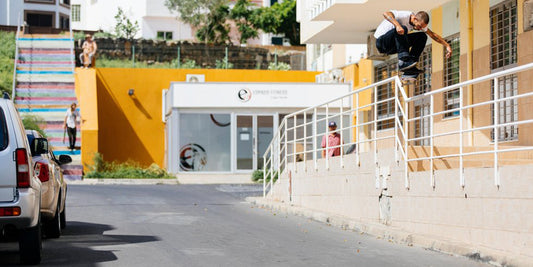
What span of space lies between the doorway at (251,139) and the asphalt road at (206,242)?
14976 millimetres

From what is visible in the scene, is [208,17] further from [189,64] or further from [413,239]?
[413,239]

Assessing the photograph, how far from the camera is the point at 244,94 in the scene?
35.7 metres

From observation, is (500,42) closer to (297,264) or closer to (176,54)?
(297,264)

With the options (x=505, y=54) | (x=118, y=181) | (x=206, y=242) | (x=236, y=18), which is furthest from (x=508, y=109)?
(x=236, y=18)

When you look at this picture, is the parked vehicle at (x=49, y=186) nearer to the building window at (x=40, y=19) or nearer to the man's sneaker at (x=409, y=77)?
the man's sneaker at (x=409, y=77)

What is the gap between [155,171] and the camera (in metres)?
34.7

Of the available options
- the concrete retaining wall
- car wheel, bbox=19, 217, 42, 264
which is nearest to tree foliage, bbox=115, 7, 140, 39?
the concrete retaining wall

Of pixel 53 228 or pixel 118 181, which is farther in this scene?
pixel 118 181

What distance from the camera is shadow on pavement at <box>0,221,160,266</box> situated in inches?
404

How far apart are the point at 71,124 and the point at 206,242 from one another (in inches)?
966

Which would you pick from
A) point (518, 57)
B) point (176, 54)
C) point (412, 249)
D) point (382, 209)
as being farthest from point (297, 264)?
point (176, 54)

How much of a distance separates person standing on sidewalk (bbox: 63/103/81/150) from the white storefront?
3781 millimetres

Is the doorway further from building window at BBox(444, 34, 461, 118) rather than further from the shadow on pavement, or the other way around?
the shadow on pavement

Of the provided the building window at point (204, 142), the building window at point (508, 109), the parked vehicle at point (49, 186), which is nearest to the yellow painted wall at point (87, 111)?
the building window at point (204, 142)
